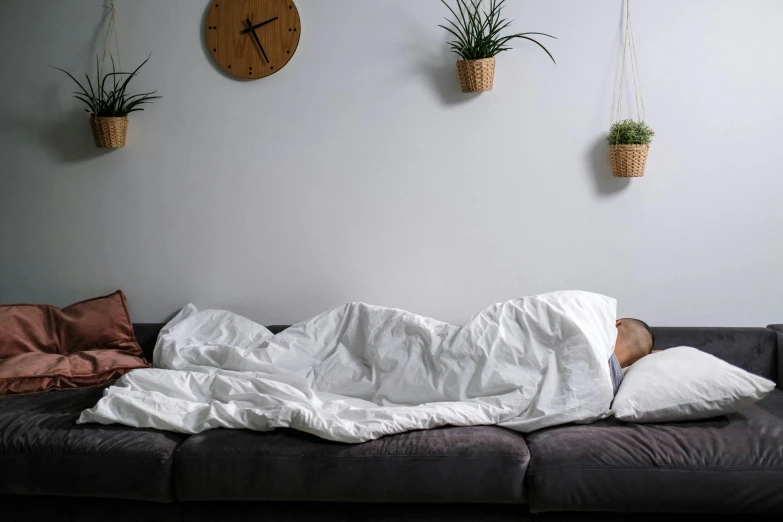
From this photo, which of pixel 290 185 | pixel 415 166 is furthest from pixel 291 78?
pixel 415 166

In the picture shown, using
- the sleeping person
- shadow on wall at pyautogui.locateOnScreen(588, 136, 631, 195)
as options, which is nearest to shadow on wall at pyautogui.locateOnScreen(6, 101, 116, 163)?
shadow on wall at pyautogui.locateOnScreen(588, 136, 631, 195)

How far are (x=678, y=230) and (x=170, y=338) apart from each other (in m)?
2.21

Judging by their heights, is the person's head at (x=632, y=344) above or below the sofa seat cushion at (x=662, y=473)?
above

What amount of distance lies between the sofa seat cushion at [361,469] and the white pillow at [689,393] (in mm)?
404

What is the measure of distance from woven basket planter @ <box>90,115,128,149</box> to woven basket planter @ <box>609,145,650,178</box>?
7.04ft

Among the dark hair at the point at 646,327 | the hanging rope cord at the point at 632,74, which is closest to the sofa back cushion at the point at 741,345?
the dark hair at the point at 646,327

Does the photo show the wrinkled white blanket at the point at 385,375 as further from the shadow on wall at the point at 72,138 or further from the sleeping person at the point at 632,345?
the shadow on wall at the point at 72,138

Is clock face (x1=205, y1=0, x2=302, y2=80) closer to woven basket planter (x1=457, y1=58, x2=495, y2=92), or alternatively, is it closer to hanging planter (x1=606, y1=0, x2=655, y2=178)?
woven basket planter (x1=457, y1=58, x2=495, y2=92)

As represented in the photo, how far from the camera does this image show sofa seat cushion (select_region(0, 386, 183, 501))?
7.13 ft

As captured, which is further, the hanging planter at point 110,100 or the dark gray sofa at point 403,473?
the hanging planter at point 110,100

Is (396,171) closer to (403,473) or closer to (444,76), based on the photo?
(444,76)

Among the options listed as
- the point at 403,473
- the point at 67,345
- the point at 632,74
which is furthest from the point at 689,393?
the point at 67,345

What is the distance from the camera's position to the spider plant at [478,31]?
2.89 metres

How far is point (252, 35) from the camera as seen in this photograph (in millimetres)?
3131
